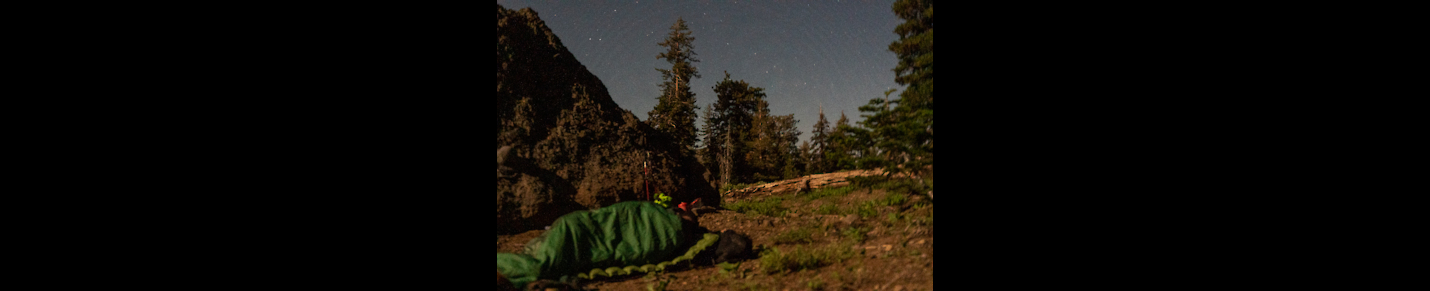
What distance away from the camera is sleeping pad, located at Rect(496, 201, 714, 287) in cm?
281

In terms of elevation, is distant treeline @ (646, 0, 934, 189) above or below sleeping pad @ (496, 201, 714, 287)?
above

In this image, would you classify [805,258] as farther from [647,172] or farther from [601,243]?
[647,172]

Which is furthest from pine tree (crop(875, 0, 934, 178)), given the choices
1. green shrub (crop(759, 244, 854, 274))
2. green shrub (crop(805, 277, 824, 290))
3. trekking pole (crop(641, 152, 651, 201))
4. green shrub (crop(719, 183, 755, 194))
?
green shrub (crop(719, 183, 755, 194))

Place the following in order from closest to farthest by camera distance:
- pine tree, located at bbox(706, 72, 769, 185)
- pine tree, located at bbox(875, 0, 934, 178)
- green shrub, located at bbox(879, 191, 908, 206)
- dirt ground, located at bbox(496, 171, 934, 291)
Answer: dirt ground, located at bbox(496, 171, 934, 291)
pine tree, located at bbox(875, 0, 934, 178)
green shrub, located at bbox(879, 191, 908, 206)
pine tree, located at bbox(706, 72, 769, 185)

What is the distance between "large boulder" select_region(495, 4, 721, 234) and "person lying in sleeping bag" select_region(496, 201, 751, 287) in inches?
10.4

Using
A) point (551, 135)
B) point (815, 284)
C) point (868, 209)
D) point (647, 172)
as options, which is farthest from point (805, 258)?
point (551, 135)

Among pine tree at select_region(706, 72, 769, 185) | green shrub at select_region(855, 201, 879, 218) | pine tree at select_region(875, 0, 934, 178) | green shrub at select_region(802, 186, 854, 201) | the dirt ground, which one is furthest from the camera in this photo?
pine tree at select_region(706, 72, 769, 185)

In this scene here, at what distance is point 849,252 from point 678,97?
196 cm

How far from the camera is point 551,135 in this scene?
3139 millimetres

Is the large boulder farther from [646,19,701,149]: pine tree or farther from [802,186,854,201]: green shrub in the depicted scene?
[802,186,854,201]: green shrub
